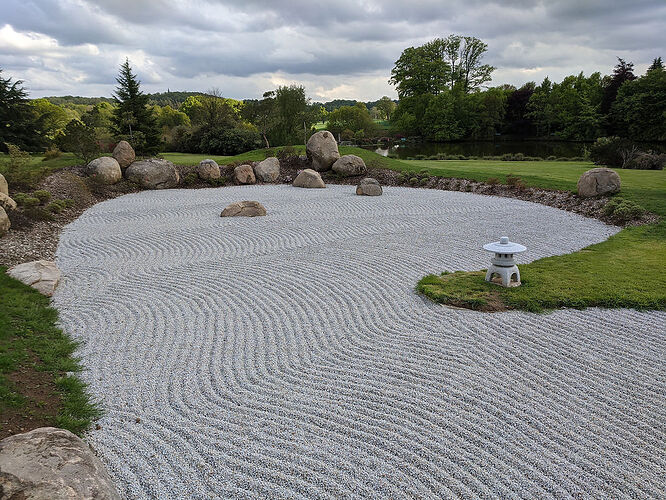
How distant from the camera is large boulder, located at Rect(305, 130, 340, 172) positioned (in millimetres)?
23703

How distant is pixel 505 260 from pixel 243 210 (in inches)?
371

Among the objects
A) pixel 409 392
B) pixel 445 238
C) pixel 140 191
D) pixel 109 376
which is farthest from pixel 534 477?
pixel 140 191

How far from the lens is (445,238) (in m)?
11.5

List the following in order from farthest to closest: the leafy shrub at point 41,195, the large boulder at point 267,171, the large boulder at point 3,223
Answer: the large boulder at point 267,171, the leafy shrub at point 41,195, the large boulder at point 3,223

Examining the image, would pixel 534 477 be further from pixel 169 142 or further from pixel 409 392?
pixel 169 142

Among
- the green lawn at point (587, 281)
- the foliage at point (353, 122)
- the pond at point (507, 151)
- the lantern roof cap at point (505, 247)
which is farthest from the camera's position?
the foliage at point (353, 122)

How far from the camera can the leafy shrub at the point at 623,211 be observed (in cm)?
1282

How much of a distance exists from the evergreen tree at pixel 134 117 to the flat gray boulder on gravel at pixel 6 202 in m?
13.7

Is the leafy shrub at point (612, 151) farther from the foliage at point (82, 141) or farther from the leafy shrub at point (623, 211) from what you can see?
the foliage at point (82, 141)

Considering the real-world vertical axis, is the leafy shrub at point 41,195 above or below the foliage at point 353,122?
below

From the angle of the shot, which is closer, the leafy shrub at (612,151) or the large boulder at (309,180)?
the large boulder at (309,180)

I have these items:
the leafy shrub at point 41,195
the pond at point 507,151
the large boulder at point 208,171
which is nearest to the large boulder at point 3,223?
the leafy shrub at point 41,195

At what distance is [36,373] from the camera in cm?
500

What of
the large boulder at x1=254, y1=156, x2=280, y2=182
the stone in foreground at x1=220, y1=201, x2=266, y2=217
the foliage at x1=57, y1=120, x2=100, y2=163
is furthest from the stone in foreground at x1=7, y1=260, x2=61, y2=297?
the large boulder at x1=254, y1=156, x2=280, y2=182
